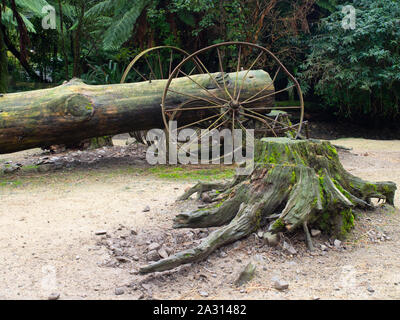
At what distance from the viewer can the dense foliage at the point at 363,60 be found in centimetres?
873

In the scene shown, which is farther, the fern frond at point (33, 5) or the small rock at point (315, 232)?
the fern frond at point (33, 5)

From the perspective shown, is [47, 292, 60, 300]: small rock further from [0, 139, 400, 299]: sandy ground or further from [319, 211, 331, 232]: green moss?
[319, 211, 331, 232]: green moss

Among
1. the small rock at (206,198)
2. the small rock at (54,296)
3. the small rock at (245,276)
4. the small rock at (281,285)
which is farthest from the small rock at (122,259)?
Answer: the small rock at (206,198)

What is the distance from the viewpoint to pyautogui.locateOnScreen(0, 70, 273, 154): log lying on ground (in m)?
5.10

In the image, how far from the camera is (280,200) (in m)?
2.89

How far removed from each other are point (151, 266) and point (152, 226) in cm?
87

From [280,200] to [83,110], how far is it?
3110mm

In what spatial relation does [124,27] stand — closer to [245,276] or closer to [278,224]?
[278,224]

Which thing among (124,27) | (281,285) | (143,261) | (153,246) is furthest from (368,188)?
(124,27)

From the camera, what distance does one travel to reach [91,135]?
5.44 meters

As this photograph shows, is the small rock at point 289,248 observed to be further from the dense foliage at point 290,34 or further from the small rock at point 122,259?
the dense foliage at point 290,34

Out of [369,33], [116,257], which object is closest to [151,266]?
[116,257]

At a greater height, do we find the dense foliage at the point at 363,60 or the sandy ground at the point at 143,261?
the dense foliage at the point at 363,60

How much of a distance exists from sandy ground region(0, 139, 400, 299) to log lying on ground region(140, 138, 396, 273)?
11 cm
